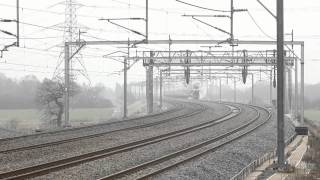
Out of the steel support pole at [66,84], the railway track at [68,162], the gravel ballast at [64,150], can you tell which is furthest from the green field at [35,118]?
the railway track at [68,162]

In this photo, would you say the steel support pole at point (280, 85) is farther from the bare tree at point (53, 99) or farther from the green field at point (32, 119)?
the bare tree at point (53, 99)

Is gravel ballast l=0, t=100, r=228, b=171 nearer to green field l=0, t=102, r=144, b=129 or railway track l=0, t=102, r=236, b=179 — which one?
railway track l=0, t=102, r=236, b=179

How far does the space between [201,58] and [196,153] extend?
28.5 meters

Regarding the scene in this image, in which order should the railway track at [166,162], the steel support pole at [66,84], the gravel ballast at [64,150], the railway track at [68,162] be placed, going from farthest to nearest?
the steel support pole at [66,84]
the gravel ballast at [64,150]
the railway track at [166,162]
the railway track at [68,162]

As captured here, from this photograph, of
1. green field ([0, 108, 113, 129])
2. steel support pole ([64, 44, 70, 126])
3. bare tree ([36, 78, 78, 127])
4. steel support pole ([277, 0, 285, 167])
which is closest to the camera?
steel support pole ([277, 0, 285, 167])

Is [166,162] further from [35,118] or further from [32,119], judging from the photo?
[35,118]

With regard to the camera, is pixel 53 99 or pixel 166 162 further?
pixel 53 99

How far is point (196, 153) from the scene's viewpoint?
21.5 metres

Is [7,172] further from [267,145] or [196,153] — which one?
[267,145]

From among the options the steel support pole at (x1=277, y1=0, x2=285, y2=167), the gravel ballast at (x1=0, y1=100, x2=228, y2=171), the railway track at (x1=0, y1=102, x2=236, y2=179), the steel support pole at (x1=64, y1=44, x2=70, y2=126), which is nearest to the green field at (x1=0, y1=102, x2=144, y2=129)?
the steel support pole at (x1=64, y1=44, x2=70, y2=126)

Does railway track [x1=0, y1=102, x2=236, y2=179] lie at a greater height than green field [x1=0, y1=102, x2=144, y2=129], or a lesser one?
greater

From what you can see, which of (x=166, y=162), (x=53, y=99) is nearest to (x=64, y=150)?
(x=166, y=162)

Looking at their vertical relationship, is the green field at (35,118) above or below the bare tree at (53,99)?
below

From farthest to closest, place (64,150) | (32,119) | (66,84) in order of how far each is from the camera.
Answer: (32,119), (66,84), (64,150)
